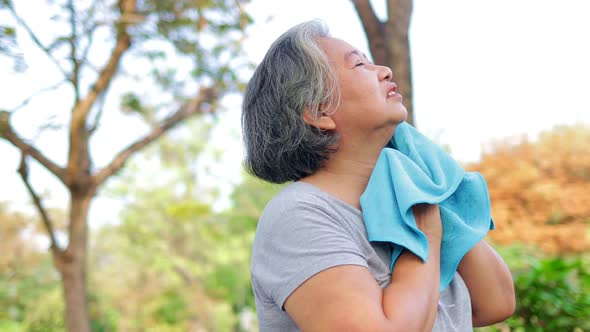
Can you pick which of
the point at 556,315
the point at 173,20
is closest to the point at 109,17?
the point at 173,20

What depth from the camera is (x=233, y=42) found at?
5543mm

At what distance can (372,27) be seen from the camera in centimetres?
299

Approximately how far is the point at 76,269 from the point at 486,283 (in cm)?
463

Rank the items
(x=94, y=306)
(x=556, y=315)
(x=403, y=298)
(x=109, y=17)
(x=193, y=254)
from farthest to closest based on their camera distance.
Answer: (x=193, y=254) → (x=94, y=306) → (x=109, y=17) → (x=556, y=315) → (x=403, y=298)

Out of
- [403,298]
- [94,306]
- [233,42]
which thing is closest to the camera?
[403,298]

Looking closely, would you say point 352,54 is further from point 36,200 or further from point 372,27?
point 36,200

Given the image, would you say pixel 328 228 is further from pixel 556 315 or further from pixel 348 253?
pixel 556 315

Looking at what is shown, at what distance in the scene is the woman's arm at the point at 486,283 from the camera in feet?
3.99

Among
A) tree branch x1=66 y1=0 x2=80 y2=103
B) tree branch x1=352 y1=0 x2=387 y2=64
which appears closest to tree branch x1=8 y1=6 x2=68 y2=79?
tree branch x1=66 y1=0 x2=80 y2=103

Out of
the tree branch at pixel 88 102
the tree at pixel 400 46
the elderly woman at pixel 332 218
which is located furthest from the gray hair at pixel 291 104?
the tree branch at pixel 88 102

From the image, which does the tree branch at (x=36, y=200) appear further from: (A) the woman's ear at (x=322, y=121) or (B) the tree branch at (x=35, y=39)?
(A) the woman's ear at (x=322, y=121)

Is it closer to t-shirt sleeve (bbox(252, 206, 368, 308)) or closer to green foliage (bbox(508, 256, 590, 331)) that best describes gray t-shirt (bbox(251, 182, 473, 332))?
t-shirt sleeve (bbox(252, 206, 368, 308))

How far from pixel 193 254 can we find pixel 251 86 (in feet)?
70.4

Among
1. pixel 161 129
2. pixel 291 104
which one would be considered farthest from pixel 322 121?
pixel 161 129
